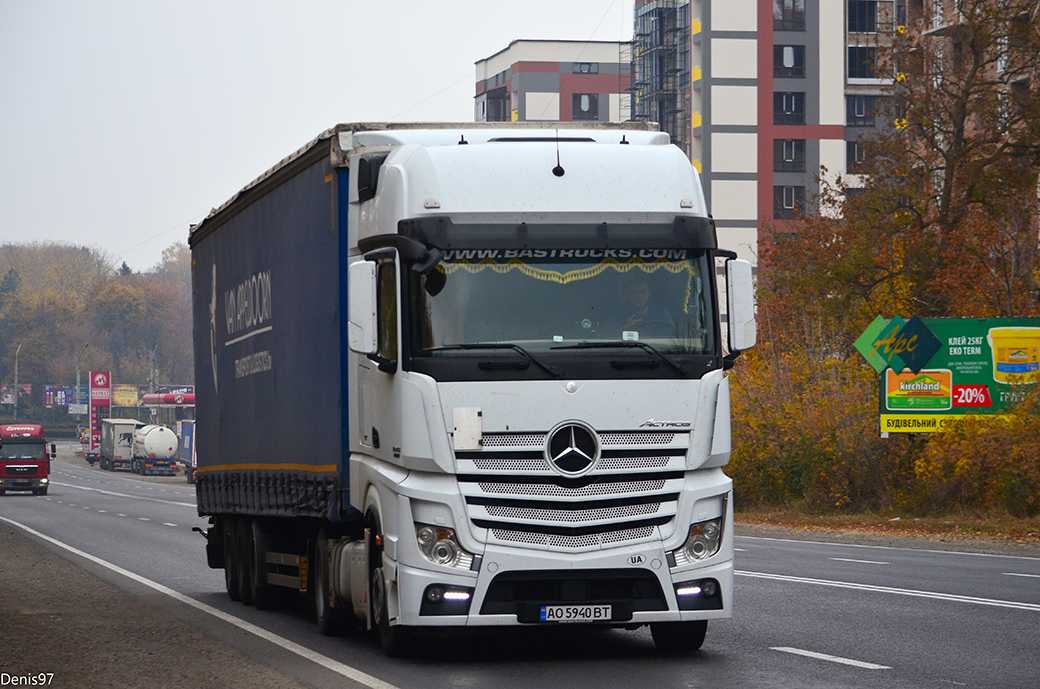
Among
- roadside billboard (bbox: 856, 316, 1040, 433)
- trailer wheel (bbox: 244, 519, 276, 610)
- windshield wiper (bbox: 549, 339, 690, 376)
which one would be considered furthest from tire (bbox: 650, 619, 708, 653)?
roadside billboard (bbox: 856, 316, 1040, 433)

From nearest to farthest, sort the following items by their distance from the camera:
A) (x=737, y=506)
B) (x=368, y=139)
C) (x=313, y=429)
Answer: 1. (x=368, y=139)
2. (x=313, y=429)
3. (x=737, y=506)

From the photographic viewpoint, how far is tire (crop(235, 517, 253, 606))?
16234 mm

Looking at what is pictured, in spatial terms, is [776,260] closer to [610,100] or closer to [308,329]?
[308,329]

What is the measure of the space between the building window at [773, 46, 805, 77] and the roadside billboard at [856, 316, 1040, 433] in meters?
69.6

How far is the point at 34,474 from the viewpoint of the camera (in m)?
70.6

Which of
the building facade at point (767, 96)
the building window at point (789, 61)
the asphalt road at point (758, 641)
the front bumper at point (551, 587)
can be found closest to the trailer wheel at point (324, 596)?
the asphalt road at point (758, 641)

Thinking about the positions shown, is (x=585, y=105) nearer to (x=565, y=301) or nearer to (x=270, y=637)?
(x=270, y=637)

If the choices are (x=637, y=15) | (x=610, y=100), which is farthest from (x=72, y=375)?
(x=637, y=15)

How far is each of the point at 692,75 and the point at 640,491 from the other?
9242 centimetres

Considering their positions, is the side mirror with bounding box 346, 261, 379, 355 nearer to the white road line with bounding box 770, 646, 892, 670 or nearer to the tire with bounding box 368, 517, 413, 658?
the tire with bounding box 368, 517, 413, 658

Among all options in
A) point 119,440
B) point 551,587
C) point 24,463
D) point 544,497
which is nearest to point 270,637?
point 551,587

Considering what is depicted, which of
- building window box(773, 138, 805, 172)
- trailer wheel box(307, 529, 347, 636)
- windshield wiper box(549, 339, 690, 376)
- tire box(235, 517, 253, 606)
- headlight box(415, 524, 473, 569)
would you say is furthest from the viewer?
building window box(773, 138, 805, 172)

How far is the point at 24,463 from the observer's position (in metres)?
70.3

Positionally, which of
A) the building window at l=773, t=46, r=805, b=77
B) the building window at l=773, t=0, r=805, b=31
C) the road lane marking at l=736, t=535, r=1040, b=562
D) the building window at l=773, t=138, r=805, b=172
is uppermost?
the building window at l=773, t=0, r=805, b=31
